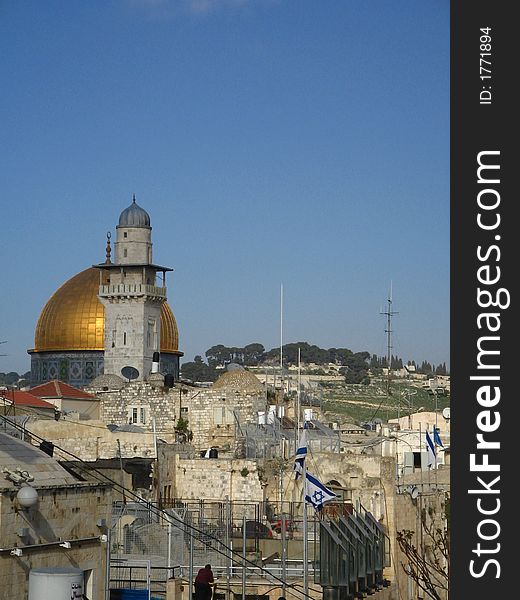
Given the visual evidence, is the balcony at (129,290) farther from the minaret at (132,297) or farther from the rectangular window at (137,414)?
the rectangular window at (137,414)

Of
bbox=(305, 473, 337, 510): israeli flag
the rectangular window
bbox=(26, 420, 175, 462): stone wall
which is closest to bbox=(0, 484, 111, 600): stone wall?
bbox=(305, 473, 337, 510): israeli flag

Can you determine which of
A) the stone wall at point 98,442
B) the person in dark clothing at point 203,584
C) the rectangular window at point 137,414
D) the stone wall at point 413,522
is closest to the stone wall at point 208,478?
the stone wall at point 98,442

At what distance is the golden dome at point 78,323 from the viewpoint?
2820 inches

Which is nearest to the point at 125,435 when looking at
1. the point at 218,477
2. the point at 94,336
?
the point at 218,477

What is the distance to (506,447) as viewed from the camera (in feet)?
31.7

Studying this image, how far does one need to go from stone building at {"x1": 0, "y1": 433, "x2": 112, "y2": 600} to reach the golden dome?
5017 cm

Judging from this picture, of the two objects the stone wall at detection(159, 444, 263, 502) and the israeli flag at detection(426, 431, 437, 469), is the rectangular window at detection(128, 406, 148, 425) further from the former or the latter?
the israeli flag at detection(426, 431, 437, 469)

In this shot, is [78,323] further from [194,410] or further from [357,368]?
[357,368]

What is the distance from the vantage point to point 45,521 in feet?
60.3

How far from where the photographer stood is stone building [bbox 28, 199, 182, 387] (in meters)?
61.4

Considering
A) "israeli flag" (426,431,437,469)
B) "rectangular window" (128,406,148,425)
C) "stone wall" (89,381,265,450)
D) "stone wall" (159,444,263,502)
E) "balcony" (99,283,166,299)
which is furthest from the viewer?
"balcony" (99,283,166,299)

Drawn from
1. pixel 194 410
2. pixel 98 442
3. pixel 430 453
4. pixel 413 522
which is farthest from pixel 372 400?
pixel 413 522

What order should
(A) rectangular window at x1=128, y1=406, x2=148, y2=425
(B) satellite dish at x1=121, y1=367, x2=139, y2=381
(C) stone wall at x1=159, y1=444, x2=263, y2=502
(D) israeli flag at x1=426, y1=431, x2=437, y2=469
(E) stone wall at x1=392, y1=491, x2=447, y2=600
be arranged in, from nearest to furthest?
(E) stone wall at x1=392, y1=491, x2=447, y2=600
(D) israeli flag at x1=426, y1=431, x2=437, y2=469
(C) stone wall at x1=159, y1=444, x2=263, y2=502
(A) rectangular window at x1=128, y1=406, x2=148, y2=425
(B) satellite dish at x1=121, y1=367, x2=139, y2=381

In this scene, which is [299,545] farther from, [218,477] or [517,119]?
[517,119]
